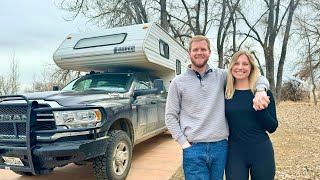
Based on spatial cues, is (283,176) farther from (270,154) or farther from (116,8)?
(116,8)

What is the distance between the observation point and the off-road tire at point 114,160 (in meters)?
3.97

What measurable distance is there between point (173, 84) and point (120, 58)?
3484mm

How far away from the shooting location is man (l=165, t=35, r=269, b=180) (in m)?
2.51

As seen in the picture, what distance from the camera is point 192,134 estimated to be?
252 centimetres

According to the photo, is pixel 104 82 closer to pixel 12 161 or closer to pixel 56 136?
pixel 56 136

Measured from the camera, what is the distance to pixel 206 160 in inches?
99.0

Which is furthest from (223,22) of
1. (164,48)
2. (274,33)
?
(164,48)

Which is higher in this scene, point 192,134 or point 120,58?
point 120,58

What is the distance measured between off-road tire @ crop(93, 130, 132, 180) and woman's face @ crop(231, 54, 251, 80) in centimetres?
216

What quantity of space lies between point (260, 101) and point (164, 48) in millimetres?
5428

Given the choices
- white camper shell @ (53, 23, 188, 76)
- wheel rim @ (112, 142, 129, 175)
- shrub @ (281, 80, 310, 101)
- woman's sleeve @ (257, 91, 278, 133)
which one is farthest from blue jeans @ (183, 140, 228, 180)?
shrub @ (281, 80, 310, 101)

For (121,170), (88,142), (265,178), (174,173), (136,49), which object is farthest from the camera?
(136,49)

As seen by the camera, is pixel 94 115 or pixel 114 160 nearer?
pixel 94 115

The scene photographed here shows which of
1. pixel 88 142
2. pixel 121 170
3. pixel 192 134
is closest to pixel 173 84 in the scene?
pixel 192 134
